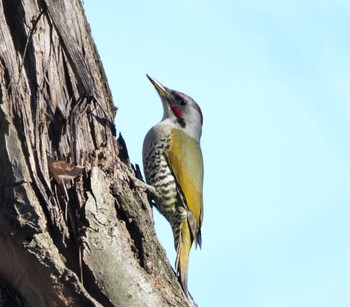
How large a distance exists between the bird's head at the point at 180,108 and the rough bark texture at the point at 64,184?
225 cm

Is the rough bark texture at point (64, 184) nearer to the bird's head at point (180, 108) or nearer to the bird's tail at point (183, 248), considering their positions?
the bird's tail at point (183, 248)

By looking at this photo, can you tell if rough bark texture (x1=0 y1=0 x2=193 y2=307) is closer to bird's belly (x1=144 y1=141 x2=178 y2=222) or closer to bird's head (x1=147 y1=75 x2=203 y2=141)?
bird's belly (x1=144 y1=141 x2=178 y2=222)

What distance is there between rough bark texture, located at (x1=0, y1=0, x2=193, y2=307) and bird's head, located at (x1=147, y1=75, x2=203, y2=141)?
2246 millimetres

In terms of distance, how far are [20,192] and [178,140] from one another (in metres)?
3.02

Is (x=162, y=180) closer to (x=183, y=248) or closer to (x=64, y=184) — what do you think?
(x=183, y=248)

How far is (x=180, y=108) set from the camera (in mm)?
6832

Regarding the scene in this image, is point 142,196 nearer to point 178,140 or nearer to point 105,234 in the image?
point 105,234

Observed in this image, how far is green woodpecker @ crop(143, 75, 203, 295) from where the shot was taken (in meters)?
6.02

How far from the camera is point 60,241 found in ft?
11.9

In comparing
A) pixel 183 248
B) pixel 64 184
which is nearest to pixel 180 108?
pixel 183 248

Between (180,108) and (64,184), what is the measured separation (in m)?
3.11

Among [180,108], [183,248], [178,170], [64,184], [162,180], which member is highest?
[180,108]

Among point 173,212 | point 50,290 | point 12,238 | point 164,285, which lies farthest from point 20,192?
point 173,212

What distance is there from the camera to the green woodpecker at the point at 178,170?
6.02 m
